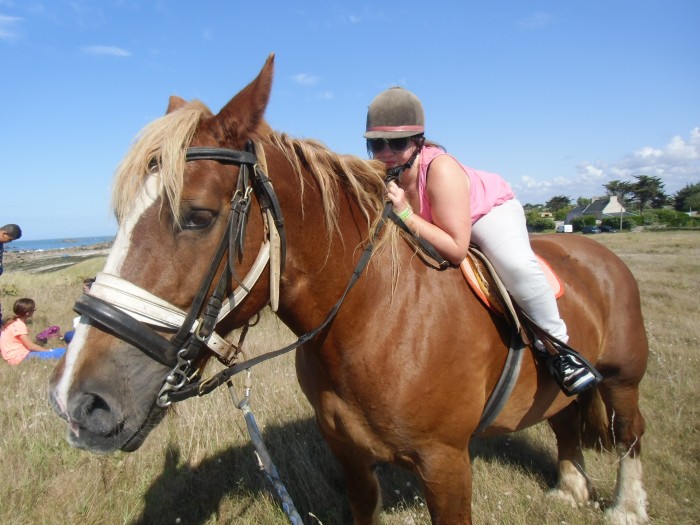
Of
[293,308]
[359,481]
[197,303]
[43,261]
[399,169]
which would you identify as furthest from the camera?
[43,261]

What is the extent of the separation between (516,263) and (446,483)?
121 centimetres

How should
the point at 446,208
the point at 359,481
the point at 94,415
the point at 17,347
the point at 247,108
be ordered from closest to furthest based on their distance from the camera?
1. the point at 94,415
2. the point at 247,108
3. the point at 446,208
4. the point at 359,481
5. the point at 17,347

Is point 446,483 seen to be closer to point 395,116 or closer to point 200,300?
point 200,300

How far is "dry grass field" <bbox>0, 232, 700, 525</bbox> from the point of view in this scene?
319 cm

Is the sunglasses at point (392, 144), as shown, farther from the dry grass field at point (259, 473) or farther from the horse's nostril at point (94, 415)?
the dry grass field at point (259, 473)

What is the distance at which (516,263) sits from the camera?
2.42 m

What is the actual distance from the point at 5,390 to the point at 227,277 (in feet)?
18.7

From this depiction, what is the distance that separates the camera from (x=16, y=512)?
3.04 metres

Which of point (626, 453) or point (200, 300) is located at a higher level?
point (200, 300)

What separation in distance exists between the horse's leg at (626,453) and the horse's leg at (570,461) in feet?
0.76

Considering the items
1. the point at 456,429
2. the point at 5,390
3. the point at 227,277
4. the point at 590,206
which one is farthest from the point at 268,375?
the point at 590,206

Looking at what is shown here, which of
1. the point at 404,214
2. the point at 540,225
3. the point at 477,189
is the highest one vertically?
the point at 477,189

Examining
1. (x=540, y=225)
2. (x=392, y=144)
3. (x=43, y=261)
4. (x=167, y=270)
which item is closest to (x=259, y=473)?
(x=167, y=270)

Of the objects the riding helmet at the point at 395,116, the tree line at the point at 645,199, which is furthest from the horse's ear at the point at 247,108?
the tree line at the point at 645,199
